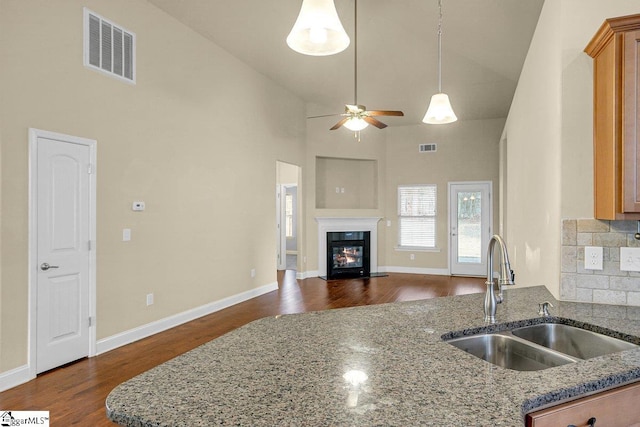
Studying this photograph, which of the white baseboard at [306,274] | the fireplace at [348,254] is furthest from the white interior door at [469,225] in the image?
the white baseboard at [306,274]

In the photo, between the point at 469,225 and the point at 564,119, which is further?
the point at 469,225

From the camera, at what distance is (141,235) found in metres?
4.31

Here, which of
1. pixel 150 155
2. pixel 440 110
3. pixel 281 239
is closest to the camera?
pixel 440 110

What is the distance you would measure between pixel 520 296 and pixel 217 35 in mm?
4736

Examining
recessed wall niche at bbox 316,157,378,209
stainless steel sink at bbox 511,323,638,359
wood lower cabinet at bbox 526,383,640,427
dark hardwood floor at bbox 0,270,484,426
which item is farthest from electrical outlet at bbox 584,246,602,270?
recessed wall niche at bbox 316,157,378,209

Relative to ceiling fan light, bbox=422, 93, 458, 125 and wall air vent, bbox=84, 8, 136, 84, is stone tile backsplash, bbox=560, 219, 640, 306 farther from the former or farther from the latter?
wall air vent, bbox=84, 8, 136, 84

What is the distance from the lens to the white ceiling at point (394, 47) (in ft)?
14.5

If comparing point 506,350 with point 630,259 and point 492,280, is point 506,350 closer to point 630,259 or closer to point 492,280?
point 492,280

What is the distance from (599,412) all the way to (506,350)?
46 centimetres

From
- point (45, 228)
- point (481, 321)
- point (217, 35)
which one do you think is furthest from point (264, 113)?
point (481, 321)

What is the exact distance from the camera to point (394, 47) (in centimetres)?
554

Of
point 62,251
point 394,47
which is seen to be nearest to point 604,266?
point 62,251

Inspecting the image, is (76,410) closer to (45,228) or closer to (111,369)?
(111,369)

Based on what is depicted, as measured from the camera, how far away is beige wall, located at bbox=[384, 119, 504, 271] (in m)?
8.47
